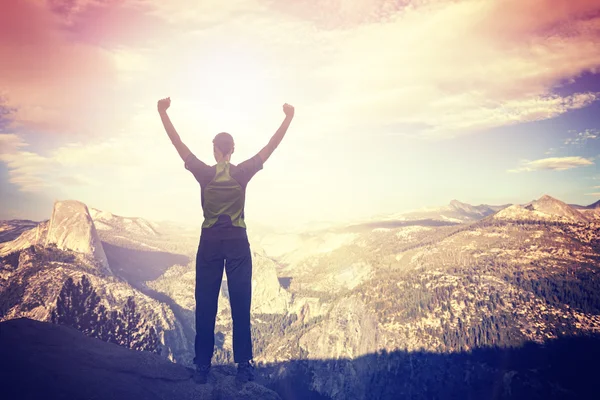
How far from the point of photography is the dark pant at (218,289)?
7.11 metres

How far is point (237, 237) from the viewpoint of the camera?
7.28 m

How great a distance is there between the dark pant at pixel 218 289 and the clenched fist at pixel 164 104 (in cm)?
385

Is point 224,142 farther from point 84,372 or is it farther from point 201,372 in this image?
point 84,372

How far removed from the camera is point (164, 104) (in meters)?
8.03

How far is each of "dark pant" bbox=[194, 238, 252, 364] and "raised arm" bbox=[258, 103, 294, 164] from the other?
2314mm

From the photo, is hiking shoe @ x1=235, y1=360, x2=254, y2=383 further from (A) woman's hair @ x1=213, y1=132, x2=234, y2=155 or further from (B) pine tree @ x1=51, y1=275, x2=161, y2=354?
(B) pine tree @ x1=51, y1=275, x2=161, y2=354

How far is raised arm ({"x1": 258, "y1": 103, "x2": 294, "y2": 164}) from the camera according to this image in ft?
25.7

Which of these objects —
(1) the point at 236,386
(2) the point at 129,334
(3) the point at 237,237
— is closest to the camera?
(3) the point at 237,237

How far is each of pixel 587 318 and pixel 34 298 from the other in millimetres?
291557

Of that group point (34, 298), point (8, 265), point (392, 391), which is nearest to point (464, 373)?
point (392, 391)

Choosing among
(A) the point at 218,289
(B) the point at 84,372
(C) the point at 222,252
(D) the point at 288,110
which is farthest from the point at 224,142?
(B) the point at 84,372

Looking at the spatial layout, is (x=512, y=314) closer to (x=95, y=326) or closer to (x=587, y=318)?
(x=587, y=318)

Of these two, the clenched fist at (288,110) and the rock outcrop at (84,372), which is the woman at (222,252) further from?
the clenched fist at (288,110)

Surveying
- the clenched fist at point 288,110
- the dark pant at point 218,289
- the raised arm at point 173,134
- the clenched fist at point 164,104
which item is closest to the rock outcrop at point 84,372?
the dark pant at point 218,289
